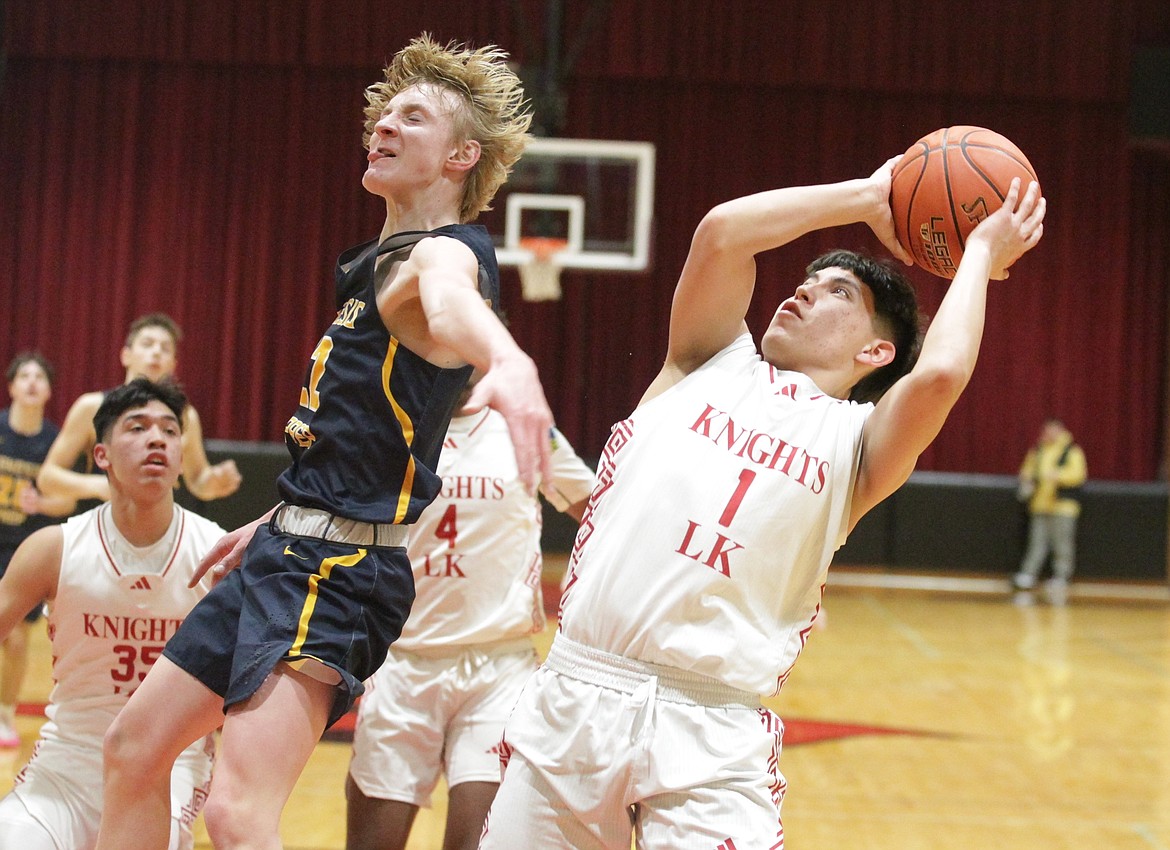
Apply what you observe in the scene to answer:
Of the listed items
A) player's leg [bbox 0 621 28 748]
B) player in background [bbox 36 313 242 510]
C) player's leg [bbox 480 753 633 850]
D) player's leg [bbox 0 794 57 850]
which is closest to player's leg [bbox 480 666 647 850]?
player's leg [bbox 480 753 633 850]

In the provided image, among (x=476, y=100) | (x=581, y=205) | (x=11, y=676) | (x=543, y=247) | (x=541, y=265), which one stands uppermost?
(x=581, y=205)

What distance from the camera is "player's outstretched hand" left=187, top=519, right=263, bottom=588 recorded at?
2.61m

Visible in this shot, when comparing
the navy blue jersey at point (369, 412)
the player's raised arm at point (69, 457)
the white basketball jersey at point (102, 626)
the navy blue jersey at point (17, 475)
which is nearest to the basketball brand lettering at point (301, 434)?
the navy blue jersey at point (369, 412)

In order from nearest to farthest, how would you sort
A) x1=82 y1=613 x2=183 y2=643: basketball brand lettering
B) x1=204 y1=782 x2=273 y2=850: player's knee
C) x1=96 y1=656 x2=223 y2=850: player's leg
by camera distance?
x1=204 y1=782 x2=273 y2=850: player's knee, x1=96 y1=656 x2=223 y2=850: player's leg, x1=82 y1=613 x2=183 y2=643: basketball brand lettering

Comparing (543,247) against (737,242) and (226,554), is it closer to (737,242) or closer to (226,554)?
(226,554)

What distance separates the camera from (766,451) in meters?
2.39

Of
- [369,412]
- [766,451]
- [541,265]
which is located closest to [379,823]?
[369,412]

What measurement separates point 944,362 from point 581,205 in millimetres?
10161

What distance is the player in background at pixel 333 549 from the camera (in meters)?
2.22

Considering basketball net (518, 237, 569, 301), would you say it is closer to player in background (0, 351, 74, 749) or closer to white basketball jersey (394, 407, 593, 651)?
player in background (0, 351, 74, 749)

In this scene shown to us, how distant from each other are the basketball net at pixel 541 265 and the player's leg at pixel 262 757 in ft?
31.9

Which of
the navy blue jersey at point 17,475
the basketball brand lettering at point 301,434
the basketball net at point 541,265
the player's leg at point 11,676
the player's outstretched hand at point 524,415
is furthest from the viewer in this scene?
the basketball net at point 541,265

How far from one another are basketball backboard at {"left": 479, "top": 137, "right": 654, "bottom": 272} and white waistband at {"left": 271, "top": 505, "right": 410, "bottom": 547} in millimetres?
9504

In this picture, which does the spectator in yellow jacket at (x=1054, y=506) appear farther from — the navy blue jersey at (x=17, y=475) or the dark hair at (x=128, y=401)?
the dark hair at (x=128, y=401)
